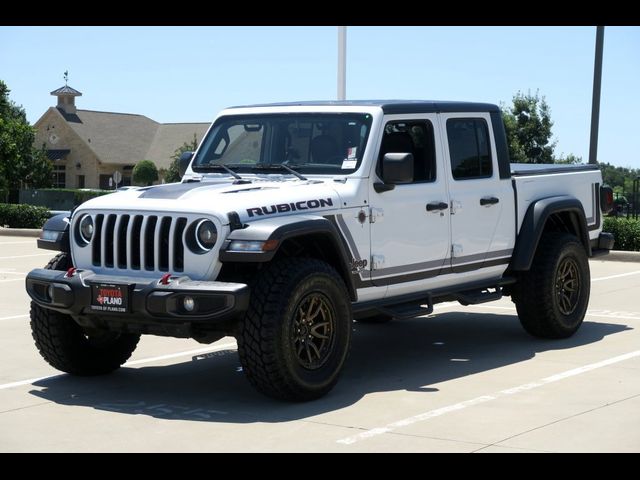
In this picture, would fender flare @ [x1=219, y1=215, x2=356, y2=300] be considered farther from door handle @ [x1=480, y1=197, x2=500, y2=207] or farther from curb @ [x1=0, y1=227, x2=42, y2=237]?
curb @ [x1=0, y1=227, x2=42, y2=237]

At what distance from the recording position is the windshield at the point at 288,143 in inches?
338

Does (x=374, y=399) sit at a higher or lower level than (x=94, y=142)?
lower

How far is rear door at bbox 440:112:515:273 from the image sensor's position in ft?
→ 30.4

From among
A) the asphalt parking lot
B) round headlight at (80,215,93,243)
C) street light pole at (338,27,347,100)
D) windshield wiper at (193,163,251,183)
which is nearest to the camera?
the asphalt parking lot

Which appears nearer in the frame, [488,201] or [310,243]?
[310,243]

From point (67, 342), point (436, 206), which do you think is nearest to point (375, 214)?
point (436, 206)

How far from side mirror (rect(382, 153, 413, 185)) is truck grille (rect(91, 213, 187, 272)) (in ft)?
5.45

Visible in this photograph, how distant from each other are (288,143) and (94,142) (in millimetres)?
71342

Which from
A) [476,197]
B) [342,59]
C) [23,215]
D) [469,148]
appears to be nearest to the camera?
[476,197]

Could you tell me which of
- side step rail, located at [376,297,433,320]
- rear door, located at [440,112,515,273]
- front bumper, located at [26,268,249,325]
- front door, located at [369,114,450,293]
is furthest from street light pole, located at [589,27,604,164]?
front bumper, located at [26,268,249,325]

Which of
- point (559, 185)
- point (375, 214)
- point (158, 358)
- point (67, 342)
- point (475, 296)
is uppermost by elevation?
point (559, 185)

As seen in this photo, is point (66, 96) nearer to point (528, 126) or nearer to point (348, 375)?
point (528, 126)

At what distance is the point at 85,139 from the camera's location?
77875 millimetres

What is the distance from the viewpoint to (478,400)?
7656mm
